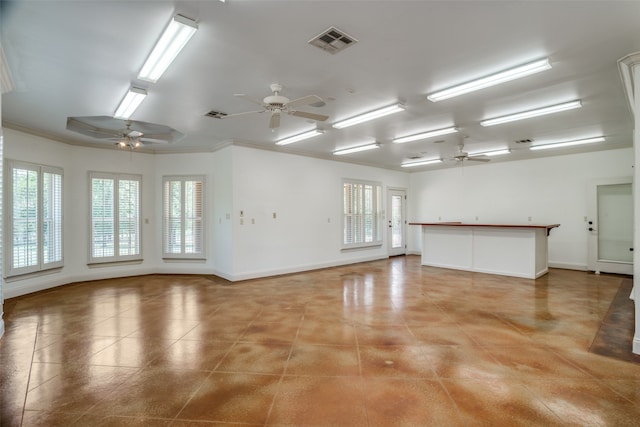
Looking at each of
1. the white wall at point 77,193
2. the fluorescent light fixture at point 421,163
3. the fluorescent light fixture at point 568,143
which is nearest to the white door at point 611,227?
the fluorescent light fixture at point 568,143

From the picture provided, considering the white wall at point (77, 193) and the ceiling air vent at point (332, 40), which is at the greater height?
the ceiling air vent at point (332, 40)

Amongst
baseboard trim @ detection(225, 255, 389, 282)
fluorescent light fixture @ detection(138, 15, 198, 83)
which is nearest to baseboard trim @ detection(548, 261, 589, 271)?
baseboard trim @ detection(225, 255, 389, 282)

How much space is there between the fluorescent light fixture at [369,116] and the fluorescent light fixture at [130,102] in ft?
9.24

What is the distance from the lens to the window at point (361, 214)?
822cm

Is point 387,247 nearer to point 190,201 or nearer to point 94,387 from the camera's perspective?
point 190,201

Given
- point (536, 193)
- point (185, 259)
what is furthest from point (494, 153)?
point (185, 259)

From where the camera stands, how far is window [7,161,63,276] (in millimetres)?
5152

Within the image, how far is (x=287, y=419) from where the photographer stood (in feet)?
6.80

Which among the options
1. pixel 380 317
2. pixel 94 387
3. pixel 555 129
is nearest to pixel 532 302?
pixel 380 317

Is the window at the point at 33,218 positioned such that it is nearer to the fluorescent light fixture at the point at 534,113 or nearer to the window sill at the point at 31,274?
the window sill at the point at 31,274

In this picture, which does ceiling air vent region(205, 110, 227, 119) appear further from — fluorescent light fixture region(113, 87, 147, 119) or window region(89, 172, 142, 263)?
window region(89, 172, 142, 263)

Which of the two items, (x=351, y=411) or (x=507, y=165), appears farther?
(x=507, y=165)

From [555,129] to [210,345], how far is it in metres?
6.56

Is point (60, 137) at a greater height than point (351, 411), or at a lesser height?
greater
